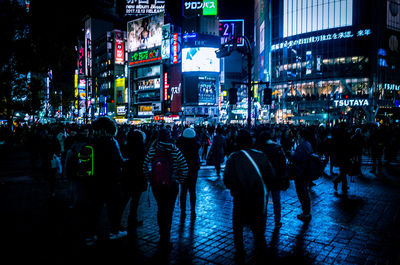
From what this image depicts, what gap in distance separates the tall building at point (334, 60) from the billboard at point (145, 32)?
28.4 m

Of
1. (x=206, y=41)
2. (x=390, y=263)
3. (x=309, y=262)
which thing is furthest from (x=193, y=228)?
(x=206, y=41)

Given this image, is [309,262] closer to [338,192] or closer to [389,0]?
[338,192]

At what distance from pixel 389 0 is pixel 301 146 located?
225 ft

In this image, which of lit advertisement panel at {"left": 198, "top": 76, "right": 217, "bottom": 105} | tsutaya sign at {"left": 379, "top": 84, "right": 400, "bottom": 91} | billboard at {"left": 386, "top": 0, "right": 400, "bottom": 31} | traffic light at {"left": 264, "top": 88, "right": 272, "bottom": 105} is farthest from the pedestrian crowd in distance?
billboard at {"left": 386, "top": 0, "right": 400, "bottom": 31}

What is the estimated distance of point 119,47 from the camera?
286ft

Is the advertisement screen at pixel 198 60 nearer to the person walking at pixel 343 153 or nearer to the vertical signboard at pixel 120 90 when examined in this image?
the vertical signboard at pixel 120 90

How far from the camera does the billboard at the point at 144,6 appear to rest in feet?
302

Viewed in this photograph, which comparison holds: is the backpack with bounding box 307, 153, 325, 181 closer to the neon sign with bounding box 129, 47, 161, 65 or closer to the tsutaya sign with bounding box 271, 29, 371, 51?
the tsutaya sign with bounding box 271, 29, 371, 51

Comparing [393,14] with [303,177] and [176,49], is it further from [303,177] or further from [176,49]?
[303,177]

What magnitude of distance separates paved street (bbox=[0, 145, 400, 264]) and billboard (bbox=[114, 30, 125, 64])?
84205 mm

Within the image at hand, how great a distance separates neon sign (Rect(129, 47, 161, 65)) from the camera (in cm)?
7019

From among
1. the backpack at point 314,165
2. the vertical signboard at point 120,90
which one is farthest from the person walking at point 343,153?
the vertical signboard at point 120,90

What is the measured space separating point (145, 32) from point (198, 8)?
601 inches

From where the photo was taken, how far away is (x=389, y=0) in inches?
2303
